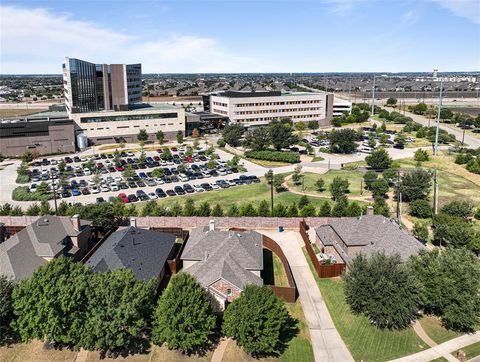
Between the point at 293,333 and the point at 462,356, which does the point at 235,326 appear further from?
the point at 462,356

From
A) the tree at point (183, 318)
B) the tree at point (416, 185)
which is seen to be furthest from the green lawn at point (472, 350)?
the tree at point (416, 185)

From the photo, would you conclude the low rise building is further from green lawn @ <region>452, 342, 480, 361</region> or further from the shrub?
green lawn @ <region>452, 342, 480, 361</region>

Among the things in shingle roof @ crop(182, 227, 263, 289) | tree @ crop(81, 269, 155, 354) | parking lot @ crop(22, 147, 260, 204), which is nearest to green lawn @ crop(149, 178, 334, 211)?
parking lot @ crop(22, 147, 260, 204)

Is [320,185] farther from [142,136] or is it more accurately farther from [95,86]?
[95,86]

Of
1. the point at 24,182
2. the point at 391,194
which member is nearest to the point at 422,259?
the point at 391,194

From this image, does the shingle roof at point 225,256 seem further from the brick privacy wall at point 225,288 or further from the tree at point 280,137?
the tree at point 280,137
